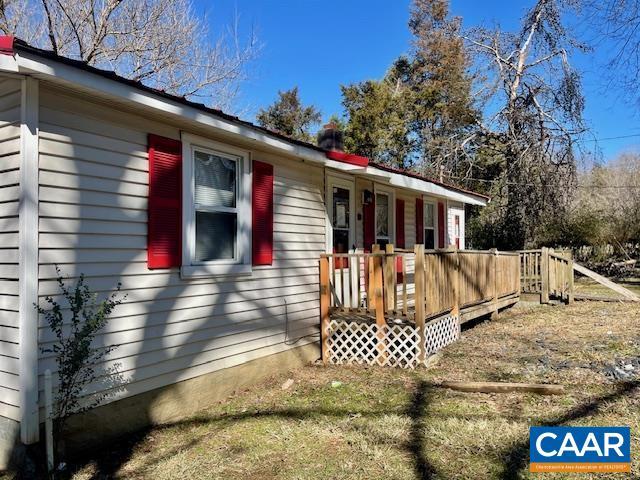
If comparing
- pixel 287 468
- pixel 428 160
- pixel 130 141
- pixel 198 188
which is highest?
pixel 428 160

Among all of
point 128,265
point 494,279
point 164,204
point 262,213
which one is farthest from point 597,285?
point 128,265

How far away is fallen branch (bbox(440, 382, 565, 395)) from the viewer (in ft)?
15.7

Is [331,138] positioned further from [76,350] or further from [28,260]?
[76,350]

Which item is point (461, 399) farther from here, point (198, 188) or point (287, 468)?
point (198, 188)

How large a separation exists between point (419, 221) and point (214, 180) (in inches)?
250

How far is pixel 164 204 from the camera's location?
449cm

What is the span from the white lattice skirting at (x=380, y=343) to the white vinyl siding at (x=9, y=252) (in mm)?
4013

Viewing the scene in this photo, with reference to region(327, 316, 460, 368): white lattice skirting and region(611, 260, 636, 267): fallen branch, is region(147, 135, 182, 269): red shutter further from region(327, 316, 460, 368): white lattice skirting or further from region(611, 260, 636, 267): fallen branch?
region(611, 260, 636, 267): fallen branch

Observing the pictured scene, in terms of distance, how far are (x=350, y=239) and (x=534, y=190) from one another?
1158 centimetres

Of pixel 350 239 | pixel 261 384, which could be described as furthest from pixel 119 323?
pixel 350 239

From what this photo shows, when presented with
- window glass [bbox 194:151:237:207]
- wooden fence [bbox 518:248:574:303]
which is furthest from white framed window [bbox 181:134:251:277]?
wooden fence [bbox 518:248:574:303]

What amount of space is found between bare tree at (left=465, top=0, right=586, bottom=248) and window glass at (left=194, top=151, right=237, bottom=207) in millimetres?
14162

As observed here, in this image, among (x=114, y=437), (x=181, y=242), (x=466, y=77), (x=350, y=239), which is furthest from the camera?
(x=466, y=77)

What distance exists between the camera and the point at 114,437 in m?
4.04
